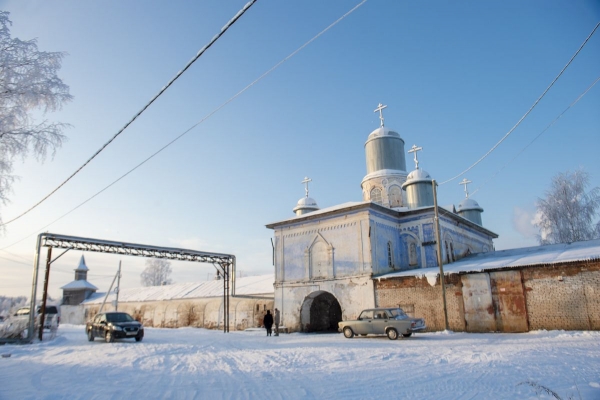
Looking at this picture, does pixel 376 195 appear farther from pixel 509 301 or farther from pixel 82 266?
pixel 82 266

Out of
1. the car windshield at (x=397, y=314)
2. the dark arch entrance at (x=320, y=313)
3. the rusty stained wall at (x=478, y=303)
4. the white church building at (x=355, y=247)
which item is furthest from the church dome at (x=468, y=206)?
the car windshield at (x=397, y=314)

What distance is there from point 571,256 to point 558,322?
10.5 feet

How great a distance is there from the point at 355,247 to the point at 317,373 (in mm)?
16409

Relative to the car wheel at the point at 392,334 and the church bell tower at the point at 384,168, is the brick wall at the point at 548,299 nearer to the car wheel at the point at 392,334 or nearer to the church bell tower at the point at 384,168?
the car wheel at the point at 392,334

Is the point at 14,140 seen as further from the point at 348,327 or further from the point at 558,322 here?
the point at 558,322

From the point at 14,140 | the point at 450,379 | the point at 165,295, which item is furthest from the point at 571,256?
the point at 165,295

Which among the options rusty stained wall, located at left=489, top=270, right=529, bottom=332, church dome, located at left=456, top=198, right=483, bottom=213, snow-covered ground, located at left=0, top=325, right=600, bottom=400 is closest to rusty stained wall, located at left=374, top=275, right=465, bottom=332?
rusty stained wall, located at left=489, top=270, right=529, bottom=332

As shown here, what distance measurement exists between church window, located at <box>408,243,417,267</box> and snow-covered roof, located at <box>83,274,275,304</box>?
1195 cm

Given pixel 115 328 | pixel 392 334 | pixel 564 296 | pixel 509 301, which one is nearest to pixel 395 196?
pixel 509 301

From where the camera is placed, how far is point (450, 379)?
8148mm

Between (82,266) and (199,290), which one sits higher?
(82,266)

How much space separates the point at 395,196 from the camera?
3197 cm

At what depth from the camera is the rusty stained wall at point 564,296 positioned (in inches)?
698

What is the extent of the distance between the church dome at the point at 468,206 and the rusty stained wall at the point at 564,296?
20.6 m
